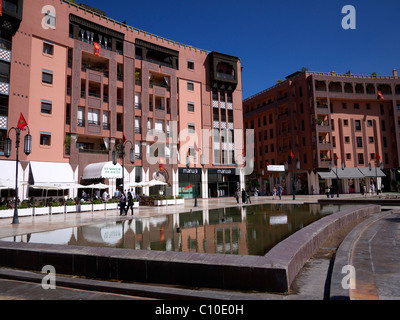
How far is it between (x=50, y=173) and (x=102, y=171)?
515cm

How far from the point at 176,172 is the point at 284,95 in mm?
28989

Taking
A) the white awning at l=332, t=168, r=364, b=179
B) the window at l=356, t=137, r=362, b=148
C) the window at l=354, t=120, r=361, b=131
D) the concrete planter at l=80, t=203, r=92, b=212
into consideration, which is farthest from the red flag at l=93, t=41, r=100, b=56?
the window at l=356, t=137, r=362, b=148

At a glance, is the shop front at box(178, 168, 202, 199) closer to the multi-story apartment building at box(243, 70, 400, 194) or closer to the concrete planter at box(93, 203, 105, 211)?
the multi-story apartment building at box(243, 70, 400, 194)

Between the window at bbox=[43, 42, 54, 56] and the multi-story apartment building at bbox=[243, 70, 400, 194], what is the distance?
38863 millimetres

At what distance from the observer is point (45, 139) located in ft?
99.7

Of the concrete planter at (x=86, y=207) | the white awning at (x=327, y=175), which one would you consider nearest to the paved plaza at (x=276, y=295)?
the concrete planter at (x=86, y=207)

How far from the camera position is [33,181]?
27.4 m

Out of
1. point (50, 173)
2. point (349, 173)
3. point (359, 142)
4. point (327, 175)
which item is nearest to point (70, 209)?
point (50, 173)

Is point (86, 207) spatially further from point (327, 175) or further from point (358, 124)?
point (358, 124)

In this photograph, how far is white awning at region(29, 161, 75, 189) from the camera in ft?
91.2

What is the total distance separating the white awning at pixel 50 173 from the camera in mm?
27797
